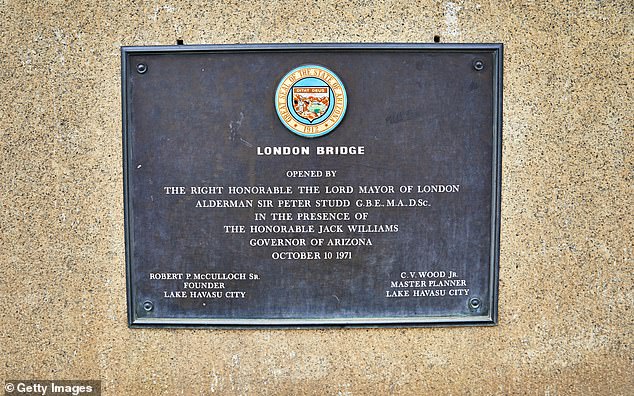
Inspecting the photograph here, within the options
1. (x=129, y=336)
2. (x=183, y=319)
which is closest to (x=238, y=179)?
(x=183, y=319)

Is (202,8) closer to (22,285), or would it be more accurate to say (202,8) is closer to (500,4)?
(500,4)

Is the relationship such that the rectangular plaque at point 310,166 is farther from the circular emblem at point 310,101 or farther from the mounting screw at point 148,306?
the mounting screw at point 148,306

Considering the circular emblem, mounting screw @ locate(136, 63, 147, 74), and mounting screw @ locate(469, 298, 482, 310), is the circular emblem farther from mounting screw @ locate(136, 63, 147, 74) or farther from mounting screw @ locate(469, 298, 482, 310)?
mounting screw @ locate(469, 298, 482, 310)

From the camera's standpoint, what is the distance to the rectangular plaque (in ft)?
7.89

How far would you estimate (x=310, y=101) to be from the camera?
2.38 m

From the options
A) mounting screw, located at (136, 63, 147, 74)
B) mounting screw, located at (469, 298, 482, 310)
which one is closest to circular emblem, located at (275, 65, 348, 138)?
mounting screw, located at (136, 63, 147, 74)

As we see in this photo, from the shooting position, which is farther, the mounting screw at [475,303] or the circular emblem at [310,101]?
the mounting screw at [475,303]

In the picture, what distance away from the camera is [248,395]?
254 cm

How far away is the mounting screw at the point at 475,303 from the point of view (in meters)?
2.49

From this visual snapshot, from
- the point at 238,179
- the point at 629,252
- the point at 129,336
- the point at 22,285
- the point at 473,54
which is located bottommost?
the point at 129,336

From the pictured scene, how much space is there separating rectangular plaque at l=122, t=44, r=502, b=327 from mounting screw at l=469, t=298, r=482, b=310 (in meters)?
0.20

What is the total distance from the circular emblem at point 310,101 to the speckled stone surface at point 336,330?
9.4 inches

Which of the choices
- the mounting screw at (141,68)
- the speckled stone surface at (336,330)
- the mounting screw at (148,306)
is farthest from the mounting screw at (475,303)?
the mounting screw at (141,68)

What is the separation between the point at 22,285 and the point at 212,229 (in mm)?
1085
